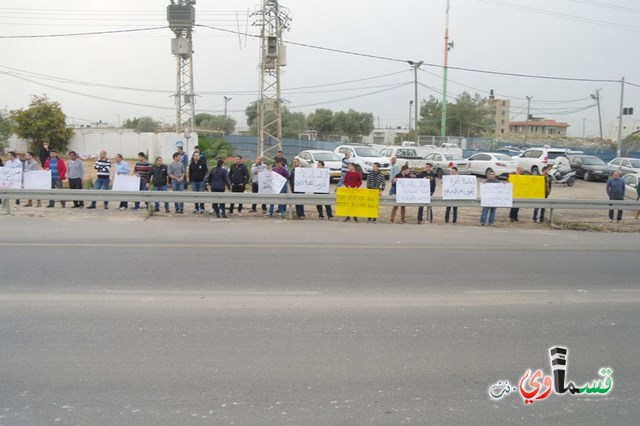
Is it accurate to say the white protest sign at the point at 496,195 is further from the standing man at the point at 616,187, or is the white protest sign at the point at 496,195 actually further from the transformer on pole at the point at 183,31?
the transformer on pole at the point at 183,31

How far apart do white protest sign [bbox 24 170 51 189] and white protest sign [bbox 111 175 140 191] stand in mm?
2174

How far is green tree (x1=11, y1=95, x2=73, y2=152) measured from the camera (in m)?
43.7

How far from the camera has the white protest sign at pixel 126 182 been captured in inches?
680

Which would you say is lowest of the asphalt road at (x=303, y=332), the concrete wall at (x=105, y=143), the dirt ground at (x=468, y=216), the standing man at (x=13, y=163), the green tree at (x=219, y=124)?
the asphalt road at (x=303, y=332)

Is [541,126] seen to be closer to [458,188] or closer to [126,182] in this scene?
[458,188]

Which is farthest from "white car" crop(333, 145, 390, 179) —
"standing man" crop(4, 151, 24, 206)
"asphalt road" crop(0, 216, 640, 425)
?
"asphalt road" crop(0, 216, 640, 425)

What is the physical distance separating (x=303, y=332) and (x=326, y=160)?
2132 cm

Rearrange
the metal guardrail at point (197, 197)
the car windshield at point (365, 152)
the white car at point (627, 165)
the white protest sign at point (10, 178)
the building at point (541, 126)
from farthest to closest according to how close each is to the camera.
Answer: the building at point (541, 126) < the white car at point (627, 165) < the car windshield at point (365, 152) < the white protest sign at point (10, 178) < the metal guardrail at point (197, 197)

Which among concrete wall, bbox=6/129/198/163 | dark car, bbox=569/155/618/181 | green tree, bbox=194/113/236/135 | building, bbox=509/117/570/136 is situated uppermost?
building, bbox=509/117/570/136

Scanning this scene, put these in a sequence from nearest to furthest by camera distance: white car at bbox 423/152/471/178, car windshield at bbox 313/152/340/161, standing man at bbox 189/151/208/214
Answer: standing man at bbox 189/151/208/214, car windshield at bbox 313/152/340/161, white car at bbox 423/152/471/178

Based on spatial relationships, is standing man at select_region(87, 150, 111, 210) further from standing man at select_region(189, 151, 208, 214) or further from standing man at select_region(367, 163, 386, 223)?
standing man at select_region(367, 163, 386, 223)

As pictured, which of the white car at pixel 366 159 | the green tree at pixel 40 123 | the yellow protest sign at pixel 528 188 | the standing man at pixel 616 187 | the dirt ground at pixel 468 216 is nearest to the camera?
the dirt ground at pixel 468 216

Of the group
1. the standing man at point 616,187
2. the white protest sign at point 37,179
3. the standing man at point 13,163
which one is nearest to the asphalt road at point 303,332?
the white protest sign at point 37,179

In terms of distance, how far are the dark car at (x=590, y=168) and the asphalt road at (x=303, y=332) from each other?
22.3m
